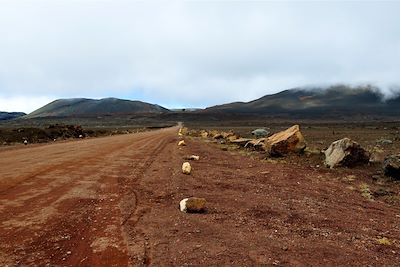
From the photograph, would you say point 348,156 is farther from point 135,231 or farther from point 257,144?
point 135,231

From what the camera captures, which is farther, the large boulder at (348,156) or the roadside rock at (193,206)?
the large boulder at (348,156)

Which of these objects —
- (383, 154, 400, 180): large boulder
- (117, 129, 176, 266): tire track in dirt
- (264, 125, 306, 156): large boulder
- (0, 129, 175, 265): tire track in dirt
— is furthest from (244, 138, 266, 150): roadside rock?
(117, 129, 176, 266): tire track in dirt

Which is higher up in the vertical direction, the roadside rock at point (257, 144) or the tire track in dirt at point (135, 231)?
the tire track in dirt at point (135, 231)

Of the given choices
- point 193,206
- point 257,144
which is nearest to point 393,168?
point 193,206

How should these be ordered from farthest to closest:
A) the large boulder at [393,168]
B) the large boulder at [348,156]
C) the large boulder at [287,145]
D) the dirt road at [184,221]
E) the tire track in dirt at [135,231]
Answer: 1. the large boulder at [287,145]
2. the large boulder at [348,156]
3. the large boulder at [393,168]
4. the dirt road at [184,221]
5. the tire track in dirt at [135,231]

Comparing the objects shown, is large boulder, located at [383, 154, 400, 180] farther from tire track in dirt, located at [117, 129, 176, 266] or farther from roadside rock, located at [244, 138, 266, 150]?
roadside rock, located at [244, 138, 266, 150]

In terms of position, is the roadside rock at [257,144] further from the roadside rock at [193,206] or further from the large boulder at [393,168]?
the roadside rock at [193,206]

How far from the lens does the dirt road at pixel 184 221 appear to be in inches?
271

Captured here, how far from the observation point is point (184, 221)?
29.3ft

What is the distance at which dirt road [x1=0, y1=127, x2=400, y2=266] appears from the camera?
6.88 meters

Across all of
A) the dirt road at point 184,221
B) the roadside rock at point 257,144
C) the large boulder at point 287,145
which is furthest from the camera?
the roadside rock at point 257,144

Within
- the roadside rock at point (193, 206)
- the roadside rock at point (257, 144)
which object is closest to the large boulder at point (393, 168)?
the roadside rock at point (193, 206)

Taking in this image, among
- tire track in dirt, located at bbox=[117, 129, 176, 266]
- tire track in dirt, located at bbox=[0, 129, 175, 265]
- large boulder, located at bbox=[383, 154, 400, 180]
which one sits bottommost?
large boulder, located at bbox=[383, 154, 400, 180]

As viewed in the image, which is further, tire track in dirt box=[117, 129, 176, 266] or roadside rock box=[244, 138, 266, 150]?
roadside rock box=[244, 138, 266, 150]
